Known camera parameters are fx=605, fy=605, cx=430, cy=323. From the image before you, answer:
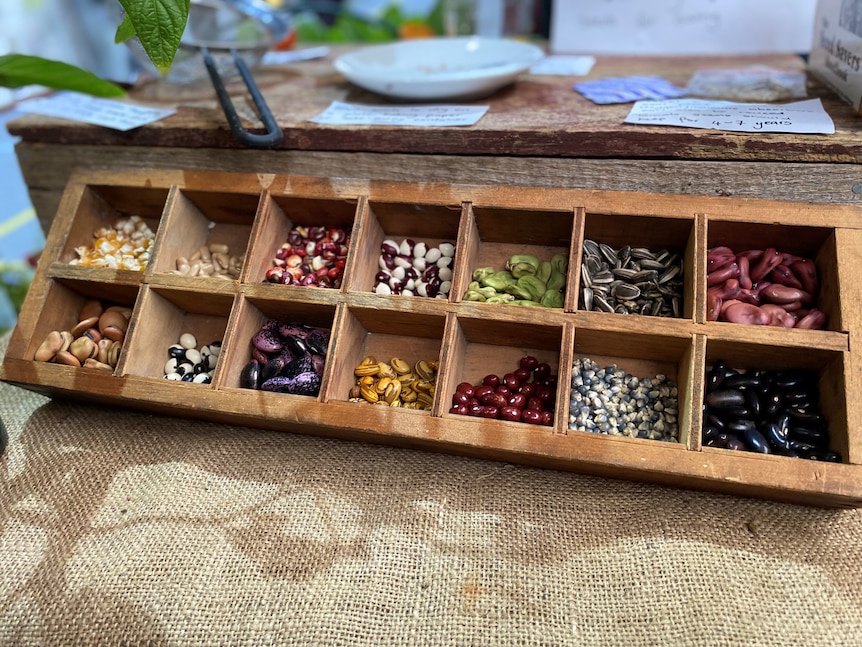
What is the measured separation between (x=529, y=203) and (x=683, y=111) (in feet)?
1.12

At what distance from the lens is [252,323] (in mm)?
1137

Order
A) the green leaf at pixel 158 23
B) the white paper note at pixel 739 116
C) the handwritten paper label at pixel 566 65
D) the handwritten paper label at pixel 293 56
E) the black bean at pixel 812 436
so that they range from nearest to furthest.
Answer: the green leaf at pixel 158 23 → the black bean at pixel 812 436 → the white paper note at pixel 739 116 → the handwritten paper label at pixel 566 65 → the handwritten paper label at pixel 293 56

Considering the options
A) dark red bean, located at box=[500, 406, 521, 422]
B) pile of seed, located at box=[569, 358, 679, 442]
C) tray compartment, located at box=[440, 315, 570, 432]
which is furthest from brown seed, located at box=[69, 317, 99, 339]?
pile of seed, located at box=[569, 358, 679, 442]

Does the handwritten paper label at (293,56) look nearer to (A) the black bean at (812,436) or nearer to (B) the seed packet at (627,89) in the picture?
(B) the seed packet at (627,89)

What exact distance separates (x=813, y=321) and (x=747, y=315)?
100mm

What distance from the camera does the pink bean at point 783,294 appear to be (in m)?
1.00

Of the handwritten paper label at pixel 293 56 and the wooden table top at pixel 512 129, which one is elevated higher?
the handwritten paper label at pixel 293 56

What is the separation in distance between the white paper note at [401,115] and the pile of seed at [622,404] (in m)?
0.54

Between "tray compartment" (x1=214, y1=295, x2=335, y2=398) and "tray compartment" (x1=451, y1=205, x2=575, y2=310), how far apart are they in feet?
0.84

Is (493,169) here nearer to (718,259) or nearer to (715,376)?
(718,259)

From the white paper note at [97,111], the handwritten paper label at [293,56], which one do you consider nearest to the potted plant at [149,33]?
the white paper note at [97,111]

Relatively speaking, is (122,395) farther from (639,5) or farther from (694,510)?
(639,5)

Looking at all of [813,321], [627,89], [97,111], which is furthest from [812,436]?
[97,111]

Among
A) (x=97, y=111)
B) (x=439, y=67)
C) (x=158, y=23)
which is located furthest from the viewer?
(x=439, y=67)
